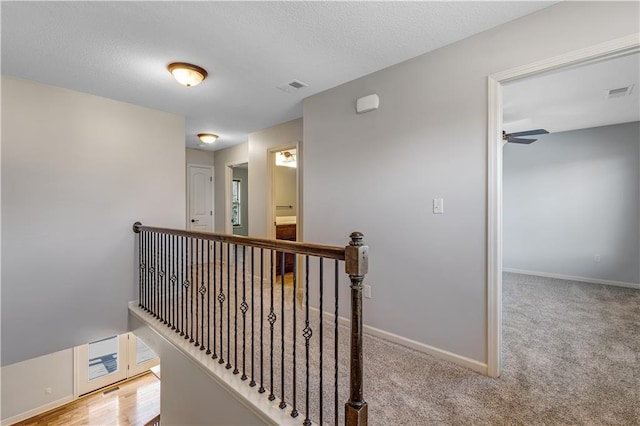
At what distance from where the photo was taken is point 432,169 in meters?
2.26

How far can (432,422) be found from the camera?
1544mm

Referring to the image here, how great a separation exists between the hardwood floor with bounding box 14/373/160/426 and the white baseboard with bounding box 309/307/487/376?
407 centimetres

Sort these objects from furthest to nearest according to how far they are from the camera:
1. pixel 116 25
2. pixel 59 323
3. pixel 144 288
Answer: pixel 144 288 < pixel 59 323 < pixel 116 25

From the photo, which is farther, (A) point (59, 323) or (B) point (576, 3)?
(A) point (59, 323)

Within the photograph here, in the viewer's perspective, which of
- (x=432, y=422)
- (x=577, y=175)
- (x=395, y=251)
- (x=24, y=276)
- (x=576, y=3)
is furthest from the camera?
(x=577, y=175)

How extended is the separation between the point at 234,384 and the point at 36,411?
180 inches

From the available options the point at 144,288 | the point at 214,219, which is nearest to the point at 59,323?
the point at 144,288

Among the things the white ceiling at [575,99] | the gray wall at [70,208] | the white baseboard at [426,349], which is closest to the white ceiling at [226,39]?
the gray wall at [70,208]

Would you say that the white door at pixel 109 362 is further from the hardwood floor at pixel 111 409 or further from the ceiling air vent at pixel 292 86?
the ceiling air vent at pixel 292 86

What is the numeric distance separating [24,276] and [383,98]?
3.74m

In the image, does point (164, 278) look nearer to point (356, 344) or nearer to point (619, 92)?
point (356, 344)

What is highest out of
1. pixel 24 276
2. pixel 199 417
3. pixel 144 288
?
pixel 24 276

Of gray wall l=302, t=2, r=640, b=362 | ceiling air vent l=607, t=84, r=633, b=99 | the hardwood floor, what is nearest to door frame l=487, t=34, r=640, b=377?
gray wall l=302, t=2, r=640, b=362

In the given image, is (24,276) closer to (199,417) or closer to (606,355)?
(199,417)
